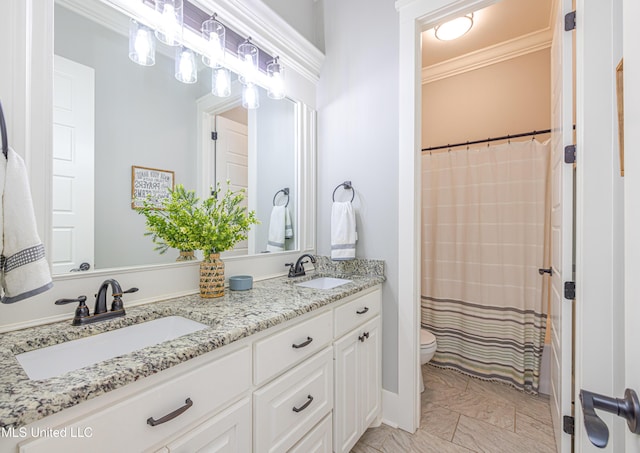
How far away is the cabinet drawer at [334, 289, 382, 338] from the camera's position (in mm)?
1414

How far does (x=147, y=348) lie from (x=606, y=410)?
3.22ft

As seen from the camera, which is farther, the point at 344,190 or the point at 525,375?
the point at 525,375

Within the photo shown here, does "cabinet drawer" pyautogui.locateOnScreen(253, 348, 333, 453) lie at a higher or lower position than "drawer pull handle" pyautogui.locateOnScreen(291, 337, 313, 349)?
lower

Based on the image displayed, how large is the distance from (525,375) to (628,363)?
84.3 inches

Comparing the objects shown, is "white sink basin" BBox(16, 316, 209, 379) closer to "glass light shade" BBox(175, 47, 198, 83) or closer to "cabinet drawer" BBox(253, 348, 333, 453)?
"cabinet drawer" BBox(253, 348, 333, 453)

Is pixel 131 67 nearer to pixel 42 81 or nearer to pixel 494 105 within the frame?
pixel 42 81

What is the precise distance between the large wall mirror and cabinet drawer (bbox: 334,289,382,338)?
674 mm

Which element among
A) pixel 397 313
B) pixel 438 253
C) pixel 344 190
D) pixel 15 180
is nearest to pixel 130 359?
pixel 15 180

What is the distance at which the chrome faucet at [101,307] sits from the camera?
99cm

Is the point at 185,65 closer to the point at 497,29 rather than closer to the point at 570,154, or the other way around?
the point at 570,154

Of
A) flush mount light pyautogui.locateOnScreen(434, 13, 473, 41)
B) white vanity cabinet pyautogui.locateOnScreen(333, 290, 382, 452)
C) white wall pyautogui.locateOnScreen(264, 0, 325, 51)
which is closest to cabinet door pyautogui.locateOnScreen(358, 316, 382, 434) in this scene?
white vanity cabinet pyautogui.locateOnScreen(333, 290, 382, 452)

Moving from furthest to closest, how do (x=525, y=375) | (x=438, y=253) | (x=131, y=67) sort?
(x=438, y=253)
(x=525, y=375)
(x=131, y=67)

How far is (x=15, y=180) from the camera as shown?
28.8 inches

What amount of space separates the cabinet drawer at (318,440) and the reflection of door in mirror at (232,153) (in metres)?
0.95
